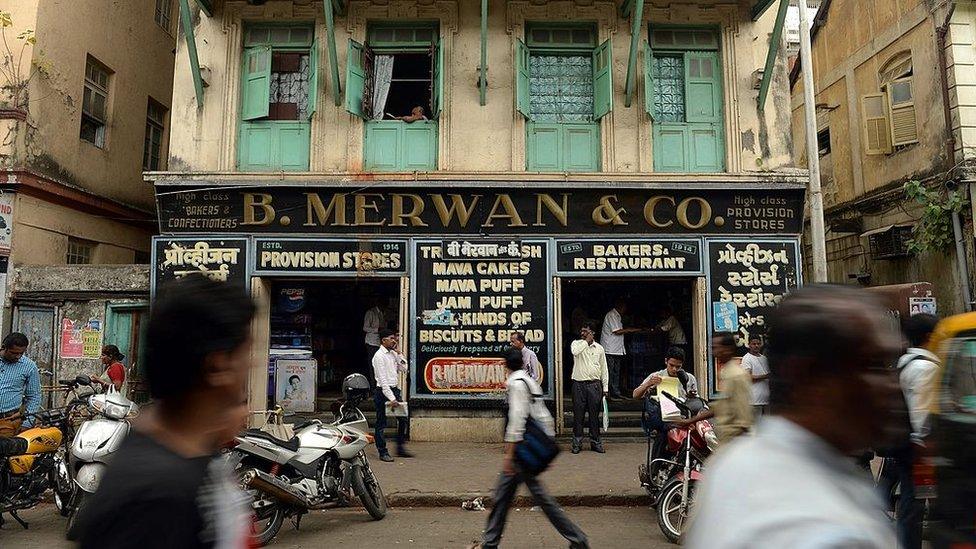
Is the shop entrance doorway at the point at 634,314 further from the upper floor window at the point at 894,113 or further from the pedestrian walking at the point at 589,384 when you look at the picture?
the upper floor window at the point at 894,113

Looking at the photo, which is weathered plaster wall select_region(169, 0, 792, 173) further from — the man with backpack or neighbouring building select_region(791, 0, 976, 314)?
the man with backpack

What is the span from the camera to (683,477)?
579 centimetres

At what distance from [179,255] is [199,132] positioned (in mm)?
2225

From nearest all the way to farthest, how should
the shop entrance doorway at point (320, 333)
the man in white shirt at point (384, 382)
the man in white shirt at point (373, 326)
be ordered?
the man in white shirt at point (384, 382) < the shop entrance doorway at point (320, 333) < the man in white shirt at point (373, 326)

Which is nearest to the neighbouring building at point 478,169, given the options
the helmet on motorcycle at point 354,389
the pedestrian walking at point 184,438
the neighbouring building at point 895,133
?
the helmet on motorcycle at point 354,389

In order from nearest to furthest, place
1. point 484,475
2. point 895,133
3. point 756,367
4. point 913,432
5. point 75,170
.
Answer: point 913,432, point 484,475, point 756,367, point 75,170, point 895,133

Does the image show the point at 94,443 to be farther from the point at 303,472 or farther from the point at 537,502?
the point at 537,502

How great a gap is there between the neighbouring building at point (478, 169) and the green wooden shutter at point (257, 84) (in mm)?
36

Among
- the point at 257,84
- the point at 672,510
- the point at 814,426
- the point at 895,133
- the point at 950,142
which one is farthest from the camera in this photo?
the point at 895,133

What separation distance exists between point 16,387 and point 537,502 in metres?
5.73

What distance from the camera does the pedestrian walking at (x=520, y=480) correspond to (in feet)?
16.1

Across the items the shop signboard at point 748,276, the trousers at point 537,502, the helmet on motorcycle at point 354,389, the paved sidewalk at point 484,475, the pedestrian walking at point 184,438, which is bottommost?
the paved sidewalk at point 484,475

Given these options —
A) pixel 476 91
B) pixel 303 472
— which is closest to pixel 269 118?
pixel 476 91

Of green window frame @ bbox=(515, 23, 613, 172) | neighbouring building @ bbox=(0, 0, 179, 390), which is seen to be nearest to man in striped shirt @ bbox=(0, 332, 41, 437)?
neighbouring building @ bbox=(0, 0, 179, 390)
